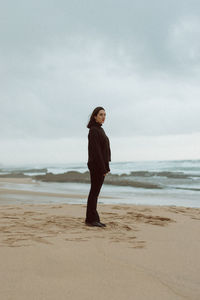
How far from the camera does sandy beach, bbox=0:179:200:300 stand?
2.36m

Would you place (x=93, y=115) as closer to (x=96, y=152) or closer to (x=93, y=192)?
(x=96, y=152)

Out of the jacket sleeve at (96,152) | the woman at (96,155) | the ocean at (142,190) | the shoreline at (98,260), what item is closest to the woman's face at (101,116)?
the woman at (96,155)

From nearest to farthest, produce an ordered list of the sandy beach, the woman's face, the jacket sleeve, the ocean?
the sandy beach
the jacket sleeve
the woman's face
the ocean

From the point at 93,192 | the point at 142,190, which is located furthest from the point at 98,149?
the point at 142,190

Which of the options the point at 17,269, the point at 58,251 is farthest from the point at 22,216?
the point at 17,269

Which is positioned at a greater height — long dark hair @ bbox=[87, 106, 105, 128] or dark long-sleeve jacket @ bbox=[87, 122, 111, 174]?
long dark hair @ bbox=[87, 106, 105, 128]

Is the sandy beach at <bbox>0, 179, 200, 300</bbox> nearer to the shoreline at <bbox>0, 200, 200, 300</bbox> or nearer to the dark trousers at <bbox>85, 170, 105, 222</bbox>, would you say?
the shoreline at <bbox>0, 200, 200, 300</bbox>

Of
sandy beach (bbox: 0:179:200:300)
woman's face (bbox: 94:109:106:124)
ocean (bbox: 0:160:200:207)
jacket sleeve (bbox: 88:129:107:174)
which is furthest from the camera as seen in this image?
ocean (bbox: 0:160:200:207)

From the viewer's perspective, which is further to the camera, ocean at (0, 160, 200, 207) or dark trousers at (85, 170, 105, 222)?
ocean at (0, 160, 200, 207)

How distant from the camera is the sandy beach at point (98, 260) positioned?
236cm

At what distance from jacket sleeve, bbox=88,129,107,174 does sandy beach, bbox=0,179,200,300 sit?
936mm

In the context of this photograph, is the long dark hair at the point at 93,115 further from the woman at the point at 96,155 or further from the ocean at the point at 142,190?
the ocean at the point at 142,190

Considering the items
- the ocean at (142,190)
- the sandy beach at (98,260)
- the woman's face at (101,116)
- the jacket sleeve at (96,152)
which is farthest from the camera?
the ocean at (142,190)

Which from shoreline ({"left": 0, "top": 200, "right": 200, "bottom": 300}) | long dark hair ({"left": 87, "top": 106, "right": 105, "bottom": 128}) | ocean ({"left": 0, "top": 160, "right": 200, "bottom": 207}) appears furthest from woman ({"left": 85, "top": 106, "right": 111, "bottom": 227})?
ocean ({"left": 0, "top": 160, "right": 200, "bottom": 207})
